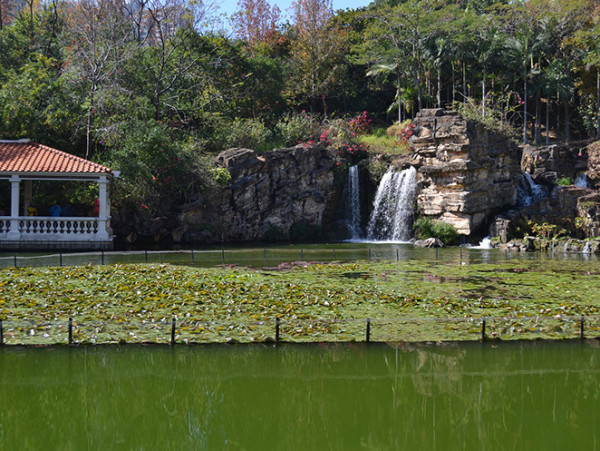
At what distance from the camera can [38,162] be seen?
74.3 feet

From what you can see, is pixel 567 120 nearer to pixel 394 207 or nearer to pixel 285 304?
pixel 394 207

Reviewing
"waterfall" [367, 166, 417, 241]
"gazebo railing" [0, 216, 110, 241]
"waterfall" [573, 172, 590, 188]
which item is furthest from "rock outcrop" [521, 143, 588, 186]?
"gazebo railing" [0, 216, 110, 241]

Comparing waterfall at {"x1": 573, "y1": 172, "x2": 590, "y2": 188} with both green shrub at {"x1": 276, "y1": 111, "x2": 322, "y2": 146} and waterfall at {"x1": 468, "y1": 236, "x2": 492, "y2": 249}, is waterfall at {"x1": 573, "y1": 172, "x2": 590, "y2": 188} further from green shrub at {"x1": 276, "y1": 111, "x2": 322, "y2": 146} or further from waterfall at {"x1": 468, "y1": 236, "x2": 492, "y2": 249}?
green shrub at {"x1": 276, "y1": 111, "x2": 322, "y2": 146}

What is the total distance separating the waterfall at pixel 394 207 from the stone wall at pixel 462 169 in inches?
40.5

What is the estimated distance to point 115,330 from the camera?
812 cm

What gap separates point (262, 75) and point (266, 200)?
38.5 feet

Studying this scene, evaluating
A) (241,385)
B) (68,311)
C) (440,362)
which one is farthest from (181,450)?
(68,311)

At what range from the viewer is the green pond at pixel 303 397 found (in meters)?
5.43

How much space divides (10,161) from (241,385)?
64.0 ft

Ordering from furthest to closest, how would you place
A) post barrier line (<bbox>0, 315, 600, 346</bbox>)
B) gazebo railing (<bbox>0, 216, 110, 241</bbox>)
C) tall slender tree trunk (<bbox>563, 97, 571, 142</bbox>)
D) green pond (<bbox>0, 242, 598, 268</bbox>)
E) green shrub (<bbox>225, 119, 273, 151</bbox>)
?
tall slender tree trunk (<bbox>563, 97, 571, 142</bbox>)
green shrub (<bbox>225, 119, 273, 151</bbox>)
gazebo railing (<bbox>0, 216, 110, 241</bbox>)
green pond (<bbox>0, 242, 598, 268</bbox>)
post barrier line (<bbox>0, 315, 600, 346</bbox>)

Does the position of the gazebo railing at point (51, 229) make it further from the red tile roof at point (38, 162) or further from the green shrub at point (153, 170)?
the green shrub at point (153, 170)

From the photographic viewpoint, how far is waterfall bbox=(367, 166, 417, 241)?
95.0 feet

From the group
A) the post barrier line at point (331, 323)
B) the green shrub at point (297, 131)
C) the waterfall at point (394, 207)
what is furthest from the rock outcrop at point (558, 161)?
the post barrier line at point (331, 323)

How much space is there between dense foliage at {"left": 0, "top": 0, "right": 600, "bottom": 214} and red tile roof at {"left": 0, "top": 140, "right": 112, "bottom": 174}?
236 cm
